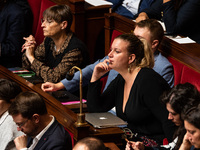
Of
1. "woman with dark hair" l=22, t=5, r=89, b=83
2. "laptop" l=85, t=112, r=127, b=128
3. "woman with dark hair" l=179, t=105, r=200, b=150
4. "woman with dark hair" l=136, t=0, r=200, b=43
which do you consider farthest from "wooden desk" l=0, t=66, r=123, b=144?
"woman with dark hair" l=136, t=0, r=200, b=43

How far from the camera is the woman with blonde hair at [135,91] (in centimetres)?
190

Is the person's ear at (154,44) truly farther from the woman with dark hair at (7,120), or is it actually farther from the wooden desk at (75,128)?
the woman with dark hair at (7,120)

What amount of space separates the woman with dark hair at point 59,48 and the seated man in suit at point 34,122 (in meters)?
0.83

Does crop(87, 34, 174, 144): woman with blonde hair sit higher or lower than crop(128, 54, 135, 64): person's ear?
A: lower

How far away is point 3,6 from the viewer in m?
3.38

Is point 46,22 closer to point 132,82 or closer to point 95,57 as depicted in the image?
point 95,57

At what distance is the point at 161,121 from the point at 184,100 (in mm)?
229

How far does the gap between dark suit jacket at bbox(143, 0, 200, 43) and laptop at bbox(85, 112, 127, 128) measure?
813mm

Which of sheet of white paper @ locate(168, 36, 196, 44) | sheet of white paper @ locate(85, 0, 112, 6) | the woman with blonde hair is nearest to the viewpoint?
the woman with blonde hair

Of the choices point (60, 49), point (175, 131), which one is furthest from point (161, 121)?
point (60, 49)

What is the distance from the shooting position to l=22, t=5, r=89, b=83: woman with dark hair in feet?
8.74

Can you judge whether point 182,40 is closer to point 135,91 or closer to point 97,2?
point 135,91

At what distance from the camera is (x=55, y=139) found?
1.73 metres

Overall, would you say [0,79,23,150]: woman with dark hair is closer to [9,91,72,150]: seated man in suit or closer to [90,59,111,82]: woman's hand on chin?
[9,91,72,150]: seated man in suit
